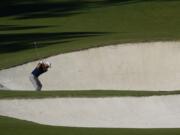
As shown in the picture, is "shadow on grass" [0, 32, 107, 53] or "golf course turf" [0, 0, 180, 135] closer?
"golf course turf" [0, 0, 180, 135]

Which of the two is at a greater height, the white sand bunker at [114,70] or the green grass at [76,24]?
the green grass at [76,24]

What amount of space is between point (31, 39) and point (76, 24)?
22.5ft

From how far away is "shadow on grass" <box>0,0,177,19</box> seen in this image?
45.9 m

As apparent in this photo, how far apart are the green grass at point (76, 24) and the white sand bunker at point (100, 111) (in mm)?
7376

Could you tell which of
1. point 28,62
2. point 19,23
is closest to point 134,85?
point 28,62

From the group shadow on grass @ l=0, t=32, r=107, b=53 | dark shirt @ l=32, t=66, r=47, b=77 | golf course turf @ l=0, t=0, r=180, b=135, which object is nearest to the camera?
golf course turf @ l=0, t=0, r=180, b=135

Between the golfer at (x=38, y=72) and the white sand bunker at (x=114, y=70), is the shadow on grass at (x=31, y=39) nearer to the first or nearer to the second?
the white sand bunker at (x=114, y=70)

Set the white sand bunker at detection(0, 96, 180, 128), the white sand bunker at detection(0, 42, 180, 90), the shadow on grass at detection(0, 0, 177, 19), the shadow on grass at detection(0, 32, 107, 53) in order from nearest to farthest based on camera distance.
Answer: the white sand bunker at detection(0, 96, 180, 128) < the white sand bunker at detection(0, 42, 180, 90) < the shadow on grass at detection(0, 32, 107, 53) < the shadow on grass at detection(0, 0, 177, 19)

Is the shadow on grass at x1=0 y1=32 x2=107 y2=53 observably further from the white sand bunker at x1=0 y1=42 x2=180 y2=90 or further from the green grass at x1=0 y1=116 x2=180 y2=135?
the green grass at x1=0 y1=116 x2=180 y2=135

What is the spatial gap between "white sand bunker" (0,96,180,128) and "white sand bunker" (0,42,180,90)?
6.02 metres

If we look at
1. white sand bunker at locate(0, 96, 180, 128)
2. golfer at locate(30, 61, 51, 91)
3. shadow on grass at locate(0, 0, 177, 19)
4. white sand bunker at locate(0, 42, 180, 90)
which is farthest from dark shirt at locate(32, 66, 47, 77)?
shadow on grass at locate(0, 0, 177, 19)

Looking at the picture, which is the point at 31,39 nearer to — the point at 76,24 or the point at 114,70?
the point at 76,24

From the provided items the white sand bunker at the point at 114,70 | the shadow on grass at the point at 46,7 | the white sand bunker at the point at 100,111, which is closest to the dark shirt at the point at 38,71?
the white sand bunker at the point at 114,70

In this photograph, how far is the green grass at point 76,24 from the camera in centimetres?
2780
